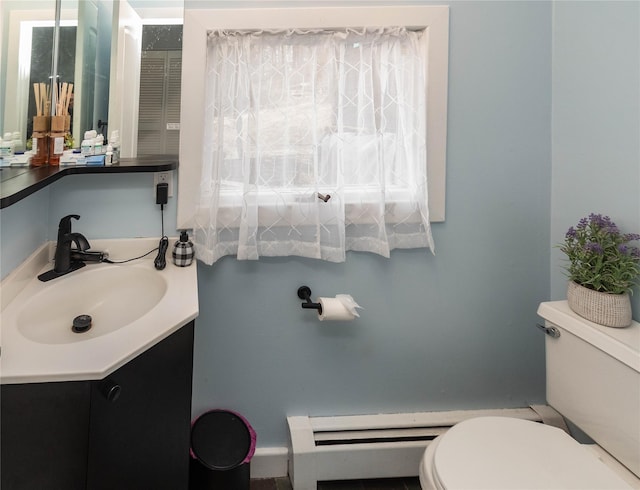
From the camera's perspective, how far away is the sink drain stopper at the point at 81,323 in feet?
3.66

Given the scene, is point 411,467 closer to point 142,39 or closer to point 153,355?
point 153,355

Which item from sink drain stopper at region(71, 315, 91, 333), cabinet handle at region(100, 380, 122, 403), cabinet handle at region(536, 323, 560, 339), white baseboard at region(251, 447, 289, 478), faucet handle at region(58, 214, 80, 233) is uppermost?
faucet handle at region(58, 214, 80, 233)

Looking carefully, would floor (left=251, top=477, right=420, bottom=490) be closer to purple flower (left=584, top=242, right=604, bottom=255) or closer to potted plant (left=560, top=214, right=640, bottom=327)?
potted plant (left=560, top=214, right=640, bottom=327)

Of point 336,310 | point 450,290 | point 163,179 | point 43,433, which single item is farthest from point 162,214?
point 450,290

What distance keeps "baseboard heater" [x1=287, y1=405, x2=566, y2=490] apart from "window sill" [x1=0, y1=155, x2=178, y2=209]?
3.71ft

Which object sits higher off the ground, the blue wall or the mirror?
the mirror

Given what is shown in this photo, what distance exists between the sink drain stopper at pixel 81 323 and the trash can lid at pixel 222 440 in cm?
59

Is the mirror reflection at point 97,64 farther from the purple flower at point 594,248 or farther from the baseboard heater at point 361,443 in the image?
the purple flower at point 594,248

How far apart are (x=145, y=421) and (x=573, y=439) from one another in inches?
47.9

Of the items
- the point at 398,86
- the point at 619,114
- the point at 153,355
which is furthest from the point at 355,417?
the point at 619,114

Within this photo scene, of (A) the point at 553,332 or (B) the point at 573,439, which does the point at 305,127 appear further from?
(B) the point at 573,439

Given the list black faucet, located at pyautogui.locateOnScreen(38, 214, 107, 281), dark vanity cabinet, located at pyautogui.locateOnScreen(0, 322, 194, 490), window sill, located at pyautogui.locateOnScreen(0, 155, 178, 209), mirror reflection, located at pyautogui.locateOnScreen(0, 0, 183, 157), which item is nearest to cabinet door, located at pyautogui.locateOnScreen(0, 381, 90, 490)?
dark vanity cabinet, located at pyautogui.locateOnScreen(0, 322, 194, 490)

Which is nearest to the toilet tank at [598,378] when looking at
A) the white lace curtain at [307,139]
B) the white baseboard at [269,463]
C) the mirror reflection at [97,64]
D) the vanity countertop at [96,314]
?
the white lace curtain at [307,139]

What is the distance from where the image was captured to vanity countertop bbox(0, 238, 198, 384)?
0.77 meters
